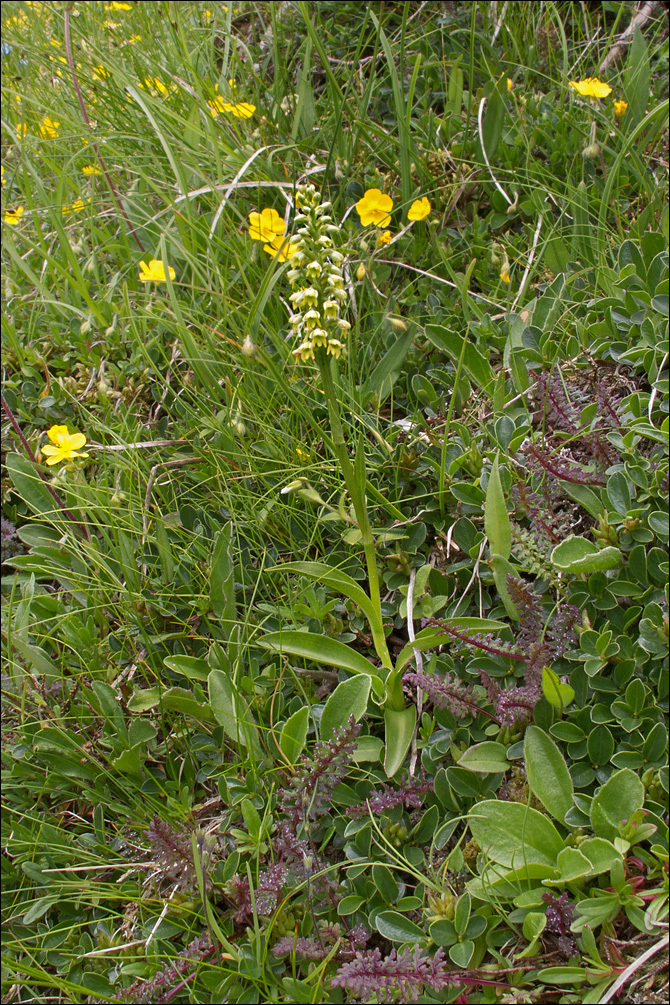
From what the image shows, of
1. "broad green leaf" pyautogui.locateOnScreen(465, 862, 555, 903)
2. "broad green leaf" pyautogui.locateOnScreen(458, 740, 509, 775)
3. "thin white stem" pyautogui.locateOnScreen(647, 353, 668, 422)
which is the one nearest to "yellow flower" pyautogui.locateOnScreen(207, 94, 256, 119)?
"thin white stem" pyautogui.locateOnScreen(647, 353, 668, 422)

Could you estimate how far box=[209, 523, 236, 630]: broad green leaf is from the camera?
74.3 inches

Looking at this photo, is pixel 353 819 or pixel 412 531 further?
pixel 412 531

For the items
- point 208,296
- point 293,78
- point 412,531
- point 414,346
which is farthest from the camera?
point 293,78

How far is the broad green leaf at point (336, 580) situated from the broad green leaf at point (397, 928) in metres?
0.59

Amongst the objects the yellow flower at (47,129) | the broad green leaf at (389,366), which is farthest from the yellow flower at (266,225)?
the yellow flower at (47,129)

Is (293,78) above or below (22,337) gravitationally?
above

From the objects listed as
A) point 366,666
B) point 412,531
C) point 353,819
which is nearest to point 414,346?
point 412,531

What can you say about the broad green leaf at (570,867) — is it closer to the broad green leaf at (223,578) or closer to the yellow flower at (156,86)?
the broad green leaf at (223,578)

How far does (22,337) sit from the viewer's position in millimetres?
2809

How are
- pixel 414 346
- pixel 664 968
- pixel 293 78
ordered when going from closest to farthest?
pixel 664 968 → pixel 414 346 → pixel 293 78

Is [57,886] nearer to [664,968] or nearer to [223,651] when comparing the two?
[223,651]

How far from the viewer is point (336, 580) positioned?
159 cm

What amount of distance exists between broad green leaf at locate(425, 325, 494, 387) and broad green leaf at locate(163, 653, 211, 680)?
3.48ft

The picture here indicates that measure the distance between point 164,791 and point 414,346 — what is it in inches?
55.6
